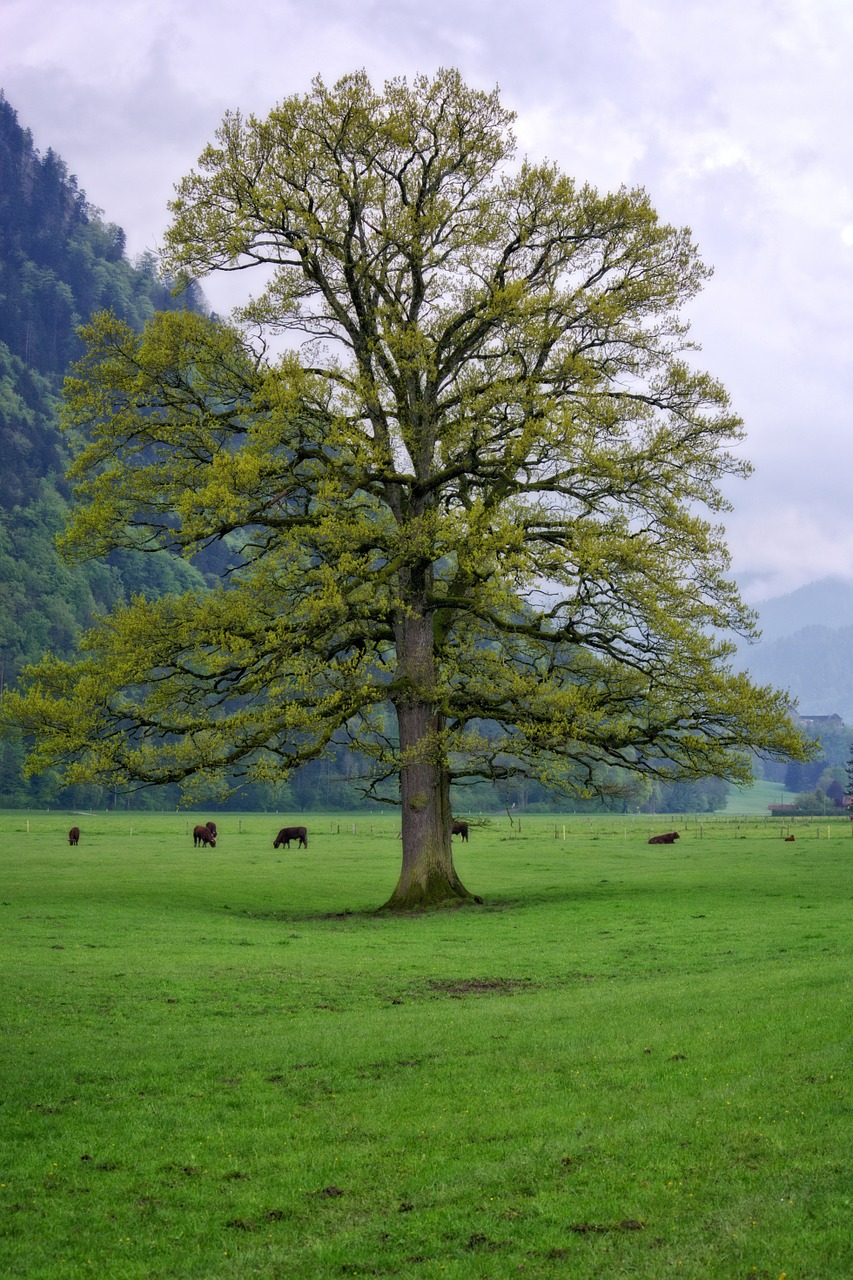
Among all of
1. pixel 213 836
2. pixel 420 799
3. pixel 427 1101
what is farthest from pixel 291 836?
pixel 427 1101

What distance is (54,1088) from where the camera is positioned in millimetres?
11281

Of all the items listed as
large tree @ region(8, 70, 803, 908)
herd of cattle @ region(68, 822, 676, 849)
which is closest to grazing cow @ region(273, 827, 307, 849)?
herd of cattle @ region(68, 822, 676, 849)

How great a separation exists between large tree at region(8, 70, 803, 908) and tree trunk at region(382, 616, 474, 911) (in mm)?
72

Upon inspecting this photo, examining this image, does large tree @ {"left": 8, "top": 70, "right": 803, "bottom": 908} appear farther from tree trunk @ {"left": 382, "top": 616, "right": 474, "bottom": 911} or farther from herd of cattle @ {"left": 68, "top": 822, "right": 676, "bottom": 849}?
herd of cattle @ {"left": 68, "top": 822, "right": 676, "bottom": 849}

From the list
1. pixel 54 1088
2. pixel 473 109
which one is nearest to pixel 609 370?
pixel 473 109

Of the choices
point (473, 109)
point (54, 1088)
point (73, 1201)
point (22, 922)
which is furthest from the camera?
point (473, 109)

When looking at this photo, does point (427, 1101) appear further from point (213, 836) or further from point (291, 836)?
point (213, 836)

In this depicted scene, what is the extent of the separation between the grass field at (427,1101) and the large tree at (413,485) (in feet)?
16.6

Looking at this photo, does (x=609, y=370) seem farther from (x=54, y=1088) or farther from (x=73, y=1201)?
(x=73, y=1201)

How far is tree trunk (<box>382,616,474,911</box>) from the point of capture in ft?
94.4

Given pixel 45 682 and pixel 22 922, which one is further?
pixel 45 682

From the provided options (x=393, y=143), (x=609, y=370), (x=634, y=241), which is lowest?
(x=609, y=370)

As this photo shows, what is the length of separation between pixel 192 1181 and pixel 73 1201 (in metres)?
0.89

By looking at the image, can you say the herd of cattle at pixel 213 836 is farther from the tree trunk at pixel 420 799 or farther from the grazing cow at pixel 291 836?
the tree trunk at pixel 420 799
